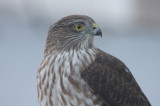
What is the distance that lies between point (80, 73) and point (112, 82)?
370 mm

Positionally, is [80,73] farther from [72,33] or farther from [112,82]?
[72,33]

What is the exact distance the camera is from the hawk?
7.61 meters

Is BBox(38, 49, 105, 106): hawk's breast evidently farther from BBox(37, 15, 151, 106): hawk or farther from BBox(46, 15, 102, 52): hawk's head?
BBox(46, 15, 102, 52): hawk's head

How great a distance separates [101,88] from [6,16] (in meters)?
11.4

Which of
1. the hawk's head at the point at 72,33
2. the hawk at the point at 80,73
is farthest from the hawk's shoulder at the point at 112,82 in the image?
the hawk's head at the point at 72,33

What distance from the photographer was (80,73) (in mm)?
7680

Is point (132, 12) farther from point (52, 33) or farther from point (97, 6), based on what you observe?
point (52, 33)

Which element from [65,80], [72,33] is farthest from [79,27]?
[65,80]

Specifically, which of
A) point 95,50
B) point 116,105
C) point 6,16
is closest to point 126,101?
point 116,105

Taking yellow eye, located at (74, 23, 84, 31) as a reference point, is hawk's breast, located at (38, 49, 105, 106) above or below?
below

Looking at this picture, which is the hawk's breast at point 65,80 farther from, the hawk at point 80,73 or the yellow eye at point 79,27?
the yellow eye at point 79,27

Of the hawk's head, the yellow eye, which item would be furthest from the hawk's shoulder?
the yellow eye

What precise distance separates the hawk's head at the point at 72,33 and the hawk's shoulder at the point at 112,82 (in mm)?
224

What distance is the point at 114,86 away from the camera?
7773 millimetres
